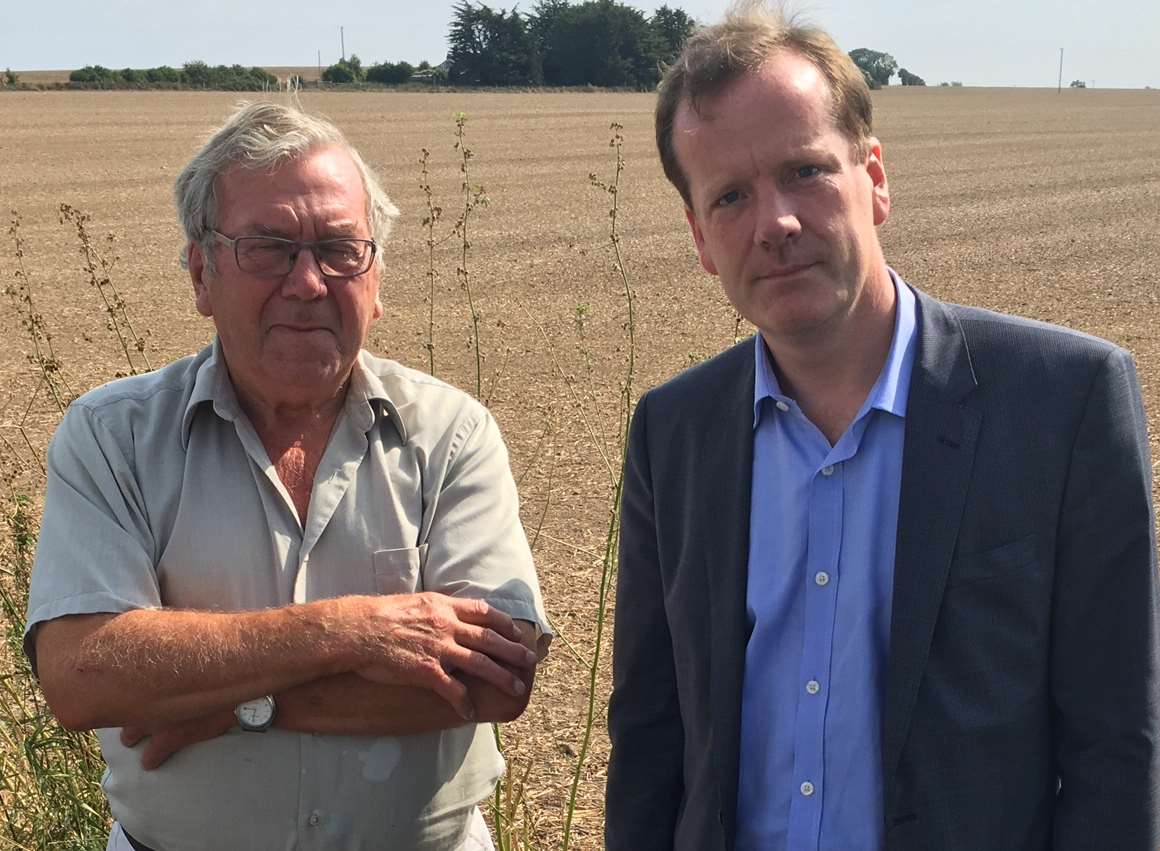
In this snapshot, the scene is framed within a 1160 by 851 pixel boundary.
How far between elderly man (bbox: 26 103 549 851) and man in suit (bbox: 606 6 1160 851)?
1.72 ft

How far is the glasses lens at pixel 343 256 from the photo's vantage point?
2787 mm

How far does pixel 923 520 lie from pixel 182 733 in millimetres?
1432

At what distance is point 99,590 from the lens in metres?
2.54

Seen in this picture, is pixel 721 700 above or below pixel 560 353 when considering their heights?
above

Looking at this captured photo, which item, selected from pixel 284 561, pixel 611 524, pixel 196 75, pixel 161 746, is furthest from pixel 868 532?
pixel 196 75

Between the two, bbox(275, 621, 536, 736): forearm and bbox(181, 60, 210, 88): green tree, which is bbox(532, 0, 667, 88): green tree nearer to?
bbox(181, 60, 210, 88): green tree

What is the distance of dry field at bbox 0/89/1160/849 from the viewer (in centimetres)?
750

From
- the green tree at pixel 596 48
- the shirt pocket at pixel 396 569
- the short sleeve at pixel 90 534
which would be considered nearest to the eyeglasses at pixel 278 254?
the short sleeve at pixel 90 534

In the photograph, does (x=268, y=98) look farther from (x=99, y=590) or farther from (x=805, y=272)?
(x=805, y=272)

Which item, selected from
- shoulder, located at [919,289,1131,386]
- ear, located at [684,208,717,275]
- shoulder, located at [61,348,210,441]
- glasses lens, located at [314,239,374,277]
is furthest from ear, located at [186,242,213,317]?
shoulder, located at [919,289,1131,386]

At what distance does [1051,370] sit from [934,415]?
0.63ft

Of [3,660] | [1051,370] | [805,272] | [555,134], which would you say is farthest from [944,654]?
[555,134]

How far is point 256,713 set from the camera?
2.57m

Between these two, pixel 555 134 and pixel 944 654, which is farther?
pixel 555 134
